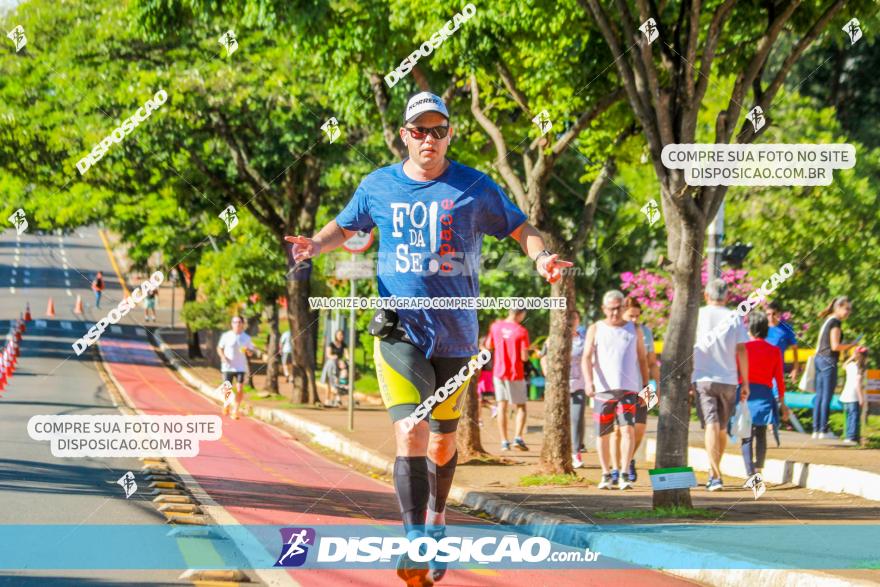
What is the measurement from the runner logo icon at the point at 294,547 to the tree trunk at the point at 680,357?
3814 millimetres

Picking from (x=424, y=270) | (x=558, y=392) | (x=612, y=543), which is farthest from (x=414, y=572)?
(x=558, y=392)

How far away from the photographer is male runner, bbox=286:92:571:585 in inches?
259

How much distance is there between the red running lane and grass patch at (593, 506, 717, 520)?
108 centimetres

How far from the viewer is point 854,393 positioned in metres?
16.8

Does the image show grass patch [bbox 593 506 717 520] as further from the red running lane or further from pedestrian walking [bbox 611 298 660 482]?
pedestrian walking [bbox 611 298 660 482]

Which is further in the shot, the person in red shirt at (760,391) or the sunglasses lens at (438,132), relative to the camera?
the person in red shirt at (760,391)

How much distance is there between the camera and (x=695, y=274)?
11180 mm

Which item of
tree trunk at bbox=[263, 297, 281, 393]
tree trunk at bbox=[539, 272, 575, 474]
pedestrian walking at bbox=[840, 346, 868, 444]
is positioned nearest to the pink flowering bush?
tree trunk at bbox=[263, 297, 281, 393]

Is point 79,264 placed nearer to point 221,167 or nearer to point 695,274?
point 221,167

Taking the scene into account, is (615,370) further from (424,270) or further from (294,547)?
(424,270)

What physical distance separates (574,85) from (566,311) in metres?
2.42

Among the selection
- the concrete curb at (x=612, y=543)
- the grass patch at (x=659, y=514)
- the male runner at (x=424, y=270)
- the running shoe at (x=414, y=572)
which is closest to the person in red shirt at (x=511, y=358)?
the concrete curb at (x=612, y=543)

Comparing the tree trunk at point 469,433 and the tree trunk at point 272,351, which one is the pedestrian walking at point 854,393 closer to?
the tree trunk at point 469,433

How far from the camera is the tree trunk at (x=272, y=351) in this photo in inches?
1282
